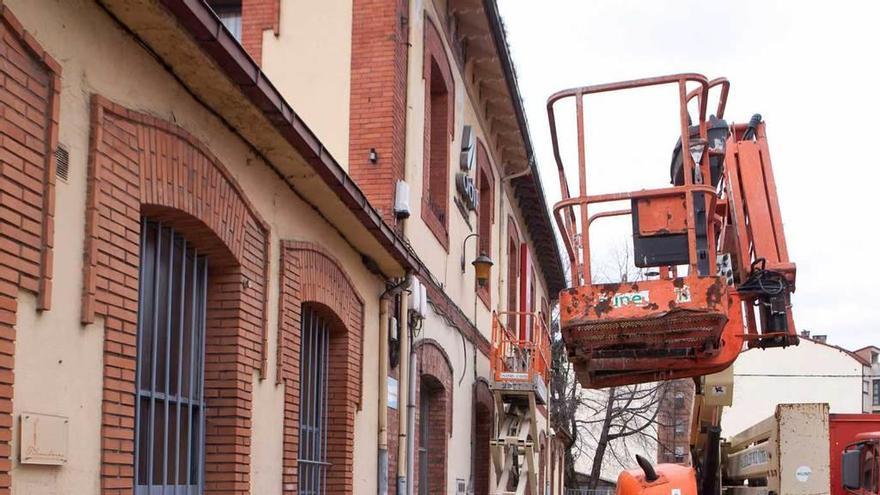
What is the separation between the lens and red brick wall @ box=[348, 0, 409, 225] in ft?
37.9

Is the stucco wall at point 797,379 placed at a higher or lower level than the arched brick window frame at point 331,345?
higher

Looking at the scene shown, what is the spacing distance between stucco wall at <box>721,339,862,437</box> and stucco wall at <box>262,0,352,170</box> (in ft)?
146

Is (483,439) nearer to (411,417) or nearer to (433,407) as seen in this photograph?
(433,407)

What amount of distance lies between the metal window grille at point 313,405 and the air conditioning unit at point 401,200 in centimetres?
186

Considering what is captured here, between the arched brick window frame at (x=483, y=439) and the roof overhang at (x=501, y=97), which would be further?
the arched brick window frame at (x=483, y=439)

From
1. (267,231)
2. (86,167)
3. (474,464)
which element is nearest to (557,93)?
(267,231)

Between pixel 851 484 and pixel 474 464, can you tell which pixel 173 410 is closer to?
pixel 851 484

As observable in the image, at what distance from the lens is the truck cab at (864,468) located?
8938 millimetres

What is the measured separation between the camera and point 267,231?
817cm

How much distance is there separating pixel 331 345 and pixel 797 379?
1893 inches

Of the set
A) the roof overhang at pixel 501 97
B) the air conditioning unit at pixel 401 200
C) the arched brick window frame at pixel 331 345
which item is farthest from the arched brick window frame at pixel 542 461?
the arched brick window frame at pixel 331 345

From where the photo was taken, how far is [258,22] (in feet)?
41.3

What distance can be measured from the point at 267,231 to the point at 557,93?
300 cm

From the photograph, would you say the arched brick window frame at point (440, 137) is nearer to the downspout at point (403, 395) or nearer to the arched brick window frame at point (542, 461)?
the downspout at point (403, 395)
